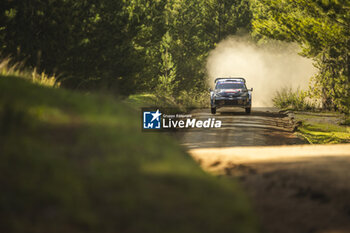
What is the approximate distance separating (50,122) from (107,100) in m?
2.32

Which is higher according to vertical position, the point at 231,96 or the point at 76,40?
the point at 76,40

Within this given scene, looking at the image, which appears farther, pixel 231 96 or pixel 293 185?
pixel 231 96

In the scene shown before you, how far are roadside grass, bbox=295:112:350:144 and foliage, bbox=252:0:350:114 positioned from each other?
38.6 inches

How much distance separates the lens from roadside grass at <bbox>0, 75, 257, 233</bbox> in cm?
504

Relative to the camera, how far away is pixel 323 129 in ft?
82.7

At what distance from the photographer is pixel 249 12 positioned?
6444cm

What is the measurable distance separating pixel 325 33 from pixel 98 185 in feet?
61.9

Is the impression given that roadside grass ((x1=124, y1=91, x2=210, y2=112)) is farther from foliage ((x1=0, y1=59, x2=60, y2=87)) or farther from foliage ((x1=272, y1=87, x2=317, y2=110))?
foliage ((x1=0, y1=59, x2=60, y2=87))
